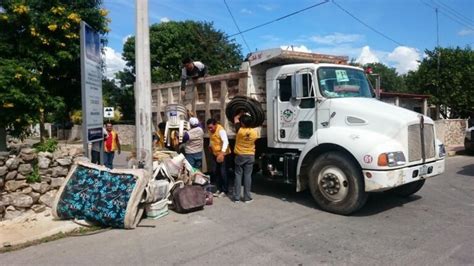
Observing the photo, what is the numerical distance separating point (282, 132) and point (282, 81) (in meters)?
1.01

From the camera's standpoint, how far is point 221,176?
29.2 feet

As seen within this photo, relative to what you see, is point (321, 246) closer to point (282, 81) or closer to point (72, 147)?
point (282, 81)

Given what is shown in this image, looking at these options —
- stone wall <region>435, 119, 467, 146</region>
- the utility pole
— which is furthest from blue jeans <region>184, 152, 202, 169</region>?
stone wall <region>435, 119, 467, 146</region>

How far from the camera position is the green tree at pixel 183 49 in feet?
119

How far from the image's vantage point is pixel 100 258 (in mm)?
5145

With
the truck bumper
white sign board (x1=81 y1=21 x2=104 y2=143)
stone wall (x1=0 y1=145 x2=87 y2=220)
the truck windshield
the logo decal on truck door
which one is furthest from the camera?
the logo decal on truck door

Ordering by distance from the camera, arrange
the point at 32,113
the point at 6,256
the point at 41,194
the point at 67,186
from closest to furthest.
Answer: the point at 6,256 → the point at 67,186 → the point at 41,194 → the point at 32,113

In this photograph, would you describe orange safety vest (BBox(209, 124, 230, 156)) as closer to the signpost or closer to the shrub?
the signpost

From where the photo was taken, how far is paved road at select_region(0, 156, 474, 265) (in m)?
5.05

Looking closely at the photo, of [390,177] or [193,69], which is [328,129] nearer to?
[390,177]

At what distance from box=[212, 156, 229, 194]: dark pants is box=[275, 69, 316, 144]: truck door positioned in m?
1.34

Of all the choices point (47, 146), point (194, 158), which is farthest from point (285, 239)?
point (47, 146)

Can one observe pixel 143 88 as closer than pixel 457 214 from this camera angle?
No

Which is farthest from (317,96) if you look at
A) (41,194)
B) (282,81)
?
(41,194)
